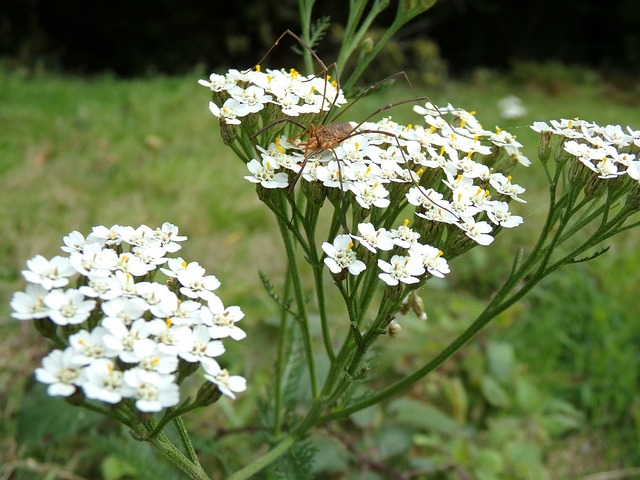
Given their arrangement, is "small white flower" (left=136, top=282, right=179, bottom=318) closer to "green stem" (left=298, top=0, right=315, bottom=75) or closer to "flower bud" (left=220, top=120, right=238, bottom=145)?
"flower bud" (left=220, top=120, right=238, bottom=145)

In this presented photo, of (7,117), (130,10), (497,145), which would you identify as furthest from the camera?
(130,10)

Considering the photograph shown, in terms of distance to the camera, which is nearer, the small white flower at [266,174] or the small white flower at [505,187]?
the small white flower at [266,174]

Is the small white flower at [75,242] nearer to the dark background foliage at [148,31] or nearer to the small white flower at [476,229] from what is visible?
the small white flower at [476,229]

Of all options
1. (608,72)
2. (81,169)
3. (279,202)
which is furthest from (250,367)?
(608,72)

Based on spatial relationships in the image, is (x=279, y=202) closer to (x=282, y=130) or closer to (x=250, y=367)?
(x=282, y=130)

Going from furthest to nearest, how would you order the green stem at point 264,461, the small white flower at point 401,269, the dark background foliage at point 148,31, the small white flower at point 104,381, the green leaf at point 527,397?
the dark background foliage at point 148,31, the green leaf at point 527,397, the green stem at point 264,461, the small white flower at point 401,269, the small white flower at point 104,381

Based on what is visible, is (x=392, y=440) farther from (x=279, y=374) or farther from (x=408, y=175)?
(x=408, y=175)

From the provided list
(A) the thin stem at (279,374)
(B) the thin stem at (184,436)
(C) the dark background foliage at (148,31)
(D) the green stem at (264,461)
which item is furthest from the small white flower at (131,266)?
(C) the dark background foliage at (148,31)
